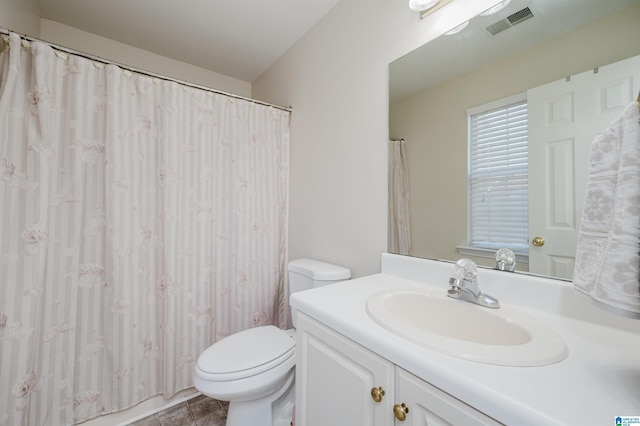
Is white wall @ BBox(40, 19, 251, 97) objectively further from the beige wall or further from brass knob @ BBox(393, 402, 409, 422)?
brass knob @ BBox(393, 402, 409, 422)

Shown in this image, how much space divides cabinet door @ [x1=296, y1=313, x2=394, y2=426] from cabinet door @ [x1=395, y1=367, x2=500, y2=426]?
0.10 ft

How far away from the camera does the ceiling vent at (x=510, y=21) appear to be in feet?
2.81

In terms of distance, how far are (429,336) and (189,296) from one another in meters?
1.43

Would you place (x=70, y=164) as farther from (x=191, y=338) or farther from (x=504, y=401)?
(x=504, y=401)

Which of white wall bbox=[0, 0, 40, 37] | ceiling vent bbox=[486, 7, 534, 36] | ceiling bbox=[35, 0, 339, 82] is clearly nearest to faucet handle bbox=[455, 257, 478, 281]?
A: ceiling vent bbox=[486, 7, 534, 36]

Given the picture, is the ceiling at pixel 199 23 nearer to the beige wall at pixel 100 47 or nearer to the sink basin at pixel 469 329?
the beige wall at pixel 100 47

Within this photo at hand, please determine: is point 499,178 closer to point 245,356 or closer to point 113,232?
point 245,356

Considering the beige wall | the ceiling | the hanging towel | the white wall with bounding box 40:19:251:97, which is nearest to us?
the hanging towel

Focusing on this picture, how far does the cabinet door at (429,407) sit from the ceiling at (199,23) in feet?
6.16

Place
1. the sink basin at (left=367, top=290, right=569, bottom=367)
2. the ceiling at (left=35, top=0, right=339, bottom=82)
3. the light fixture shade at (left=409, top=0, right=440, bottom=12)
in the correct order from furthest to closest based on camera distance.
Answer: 1. the ceiling at (left=35, top=0, right=339, bottom=82)
2. the light fixture shade at (left=409, top=0, right=440, bottom=12)
3. the sink basin at (left=367, top=290, right=569, bottom=367)

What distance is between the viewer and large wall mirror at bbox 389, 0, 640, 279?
2.38 feet

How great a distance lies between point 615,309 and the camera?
41cm

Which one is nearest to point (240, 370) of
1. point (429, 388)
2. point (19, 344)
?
point (429, 388)

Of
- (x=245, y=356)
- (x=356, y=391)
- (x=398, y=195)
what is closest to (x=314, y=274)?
(x=245, y=356)
